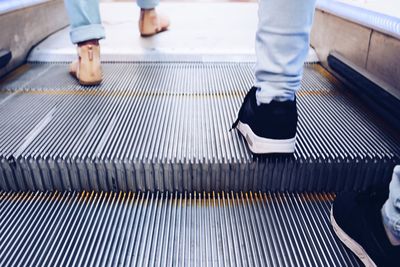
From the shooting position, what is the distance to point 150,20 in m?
2.37

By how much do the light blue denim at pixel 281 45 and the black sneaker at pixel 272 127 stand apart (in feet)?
0.08

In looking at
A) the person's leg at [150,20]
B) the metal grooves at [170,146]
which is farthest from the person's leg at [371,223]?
the person's leg at [150,20]

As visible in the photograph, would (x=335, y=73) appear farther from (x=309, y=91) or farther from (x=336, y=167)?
(x=336, y=167)

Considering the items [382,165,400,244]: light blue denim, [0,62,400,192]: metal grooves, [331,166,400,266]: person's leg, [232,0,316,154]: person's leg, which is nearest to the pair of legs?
[0,62,400,192]: metal grooves

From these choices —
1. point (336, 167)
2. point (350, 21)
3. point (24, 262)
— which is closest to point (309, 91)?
point (350, 21)

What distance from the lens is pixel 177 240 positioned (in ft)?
2.85

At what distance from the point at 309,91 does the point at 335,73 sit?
0.89ft

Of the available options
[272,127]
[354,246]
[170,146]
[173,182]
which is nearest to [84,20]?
[170,146]

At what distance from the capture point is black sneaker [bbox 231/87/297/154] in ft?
3.13

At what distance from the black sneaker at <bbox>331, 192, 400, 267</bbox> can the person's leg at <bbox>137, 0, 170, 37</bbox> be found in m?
1.77

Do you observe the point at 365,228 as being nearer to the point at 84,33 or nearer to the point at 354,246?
the point at 354,246

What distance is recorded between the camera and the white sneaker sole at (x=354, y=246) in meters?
0.76

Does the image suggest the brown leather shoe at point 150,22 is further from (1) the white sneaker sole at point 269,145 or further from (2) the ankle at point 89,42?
(1) the white sneaker sole at point 269,145

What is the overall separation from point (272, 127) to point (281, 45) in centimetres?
21
